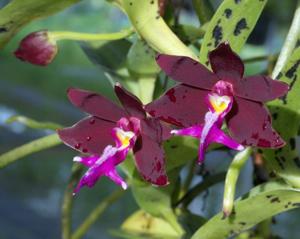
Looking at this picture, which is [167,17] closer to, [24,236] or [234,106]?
[234,106]

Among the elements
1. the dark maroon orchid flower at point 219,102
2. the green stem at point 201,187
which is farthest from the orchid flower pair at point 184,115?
the green stem at point 201,187

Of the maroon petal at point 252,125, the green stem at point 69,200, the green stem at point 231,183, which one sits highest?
the maroon petal at point 252,125

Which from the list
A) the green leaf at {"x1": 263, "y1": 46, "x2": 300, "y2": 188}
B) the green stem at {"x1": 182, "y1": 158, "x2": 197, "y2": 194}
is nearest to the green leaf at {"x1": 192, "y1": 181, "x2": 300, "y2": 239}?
the green leaf at {"x1": 263, "y1": 46, "x2": 300, "y2": 188}

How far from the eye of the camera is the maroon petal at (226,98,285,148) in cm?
40

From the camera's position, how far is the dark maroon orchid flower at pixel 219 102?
394 mm

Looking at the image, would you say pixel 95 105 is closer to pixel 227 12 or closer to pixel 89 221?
pixel 227 12

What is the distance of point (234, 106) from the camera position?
418mm

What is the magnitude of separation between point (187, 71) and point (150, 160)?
0.23 ft

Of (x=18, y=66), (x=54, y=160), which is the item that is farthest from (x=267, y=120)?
(x=18, y=66)

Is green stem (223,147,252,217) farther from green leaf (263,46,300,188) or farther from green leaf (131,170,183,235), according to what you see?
green leaf (131,170,183,235)

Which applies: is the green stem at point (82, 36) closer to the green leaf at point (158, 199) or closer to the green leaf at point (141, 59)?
the green leaf at point (141, 59)

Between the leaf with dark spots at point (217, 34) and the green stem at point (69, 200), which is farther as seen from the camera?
the green stem at point (69, 200)

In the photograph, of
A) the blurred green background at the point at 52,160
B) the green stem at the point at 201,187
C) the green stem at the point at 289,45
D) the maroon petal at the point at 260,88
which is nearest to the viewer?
the maroon petal at the point at 260,88

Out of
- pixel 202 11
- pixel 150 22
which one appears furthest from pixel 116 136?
pixel 202 11
